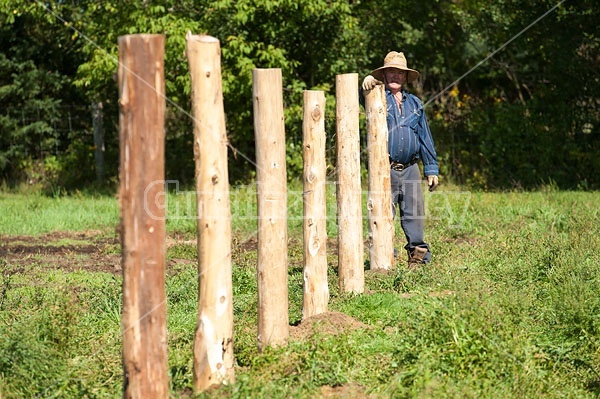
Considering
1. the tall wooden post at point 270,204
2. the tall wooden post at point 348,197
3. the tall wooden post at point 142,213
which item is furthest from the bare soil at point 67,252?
the tall wooden post at point 142,213

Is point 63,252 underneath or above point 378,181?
underneath

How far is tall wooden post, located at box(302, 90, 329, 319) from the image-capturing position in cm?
671

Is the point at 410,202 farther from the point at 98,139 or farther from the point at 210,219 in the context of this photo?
the point at 98,139

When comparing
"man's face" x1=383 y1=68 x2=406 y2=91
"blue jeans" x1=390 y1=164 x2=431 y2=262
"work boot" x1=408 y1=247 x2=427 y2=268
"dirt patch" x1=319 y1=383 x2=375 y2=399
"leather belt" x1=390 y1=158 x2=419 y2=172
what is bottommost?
"dirt patch" x1=319 y1=383 x2=375 y2=399

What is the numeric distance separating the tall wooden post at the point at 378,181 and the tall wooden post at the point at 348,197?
0.69 metres

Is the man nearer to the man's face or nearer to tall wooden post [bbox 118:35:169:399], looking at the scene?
the man's face

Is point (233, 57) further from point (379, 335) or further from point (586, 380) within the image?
point (586, 380)

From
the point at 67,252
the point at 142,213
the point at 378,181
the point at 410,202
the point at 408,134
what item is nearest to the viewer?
the point at 142,213

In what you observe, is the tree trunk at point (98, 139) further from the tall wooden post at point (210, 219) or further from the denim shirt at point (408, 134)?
the tall wooden post at point (210, 219)

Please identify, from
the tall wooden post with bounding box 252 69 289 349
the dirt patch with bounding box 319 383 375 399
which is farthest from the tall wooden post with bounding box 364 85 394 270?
the dirt patch with bounding box 319 383 375 399

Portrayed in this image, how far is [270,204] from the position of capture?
5816mm

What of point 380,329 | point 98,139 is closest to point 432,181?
point 380,329

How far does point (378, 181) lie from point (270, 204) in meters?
2.84

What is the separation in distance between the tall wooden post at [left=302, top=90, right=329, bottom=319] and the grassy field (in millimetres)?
224
